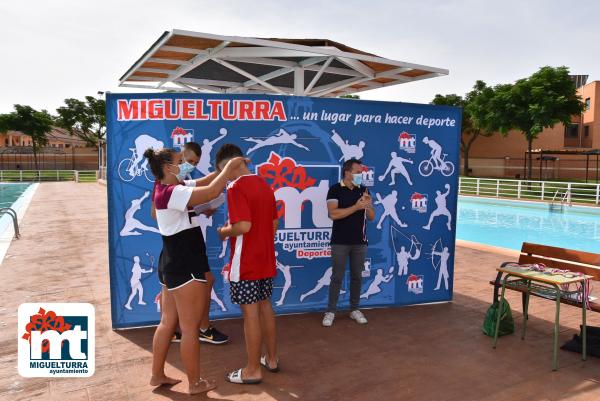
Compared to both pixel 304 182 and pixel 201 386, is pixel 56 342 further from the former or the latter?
pixel 304 182

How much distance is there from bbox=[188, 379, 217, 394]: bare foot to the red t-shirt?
803mm

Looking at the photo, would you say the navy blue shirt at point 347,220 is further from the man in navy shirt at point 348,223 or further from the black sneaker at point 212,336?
the black sneaker at point 212,336

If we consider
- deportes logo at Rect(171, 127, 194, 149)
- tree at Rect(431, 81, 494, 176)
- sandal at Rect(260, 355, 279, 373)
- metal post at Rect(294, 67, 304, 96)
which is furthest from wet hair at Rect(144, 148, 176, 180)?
tree at Rect(431, 81, 494, 176)

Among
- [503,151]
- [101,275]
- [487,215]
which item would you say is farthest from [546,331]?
[503,151]

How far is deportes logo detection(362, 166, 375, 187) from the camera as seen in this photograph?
5338 mm

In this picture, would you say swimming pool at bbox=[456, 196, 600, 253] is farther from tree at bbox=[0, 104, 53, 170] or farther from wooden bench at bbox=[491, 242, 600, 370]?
tree at bbox=[0, 104, 53, 170]

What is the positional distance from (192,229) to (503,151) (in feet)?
155

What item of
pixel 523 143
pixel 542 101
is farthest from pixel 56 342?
pixel 523 143

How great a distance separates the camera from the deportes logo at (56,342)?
12.6 feet

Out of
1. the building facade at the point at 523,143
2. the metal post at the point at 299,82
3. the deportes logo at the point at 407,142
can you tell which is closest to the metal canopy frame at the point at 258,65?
the metal post at the point at 299,82

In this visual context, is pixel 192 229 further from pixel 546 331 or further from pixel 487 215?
pixel 487 215

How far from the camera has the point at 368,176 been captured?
5352 millimetres

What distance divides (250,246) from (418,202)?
2.84 meters

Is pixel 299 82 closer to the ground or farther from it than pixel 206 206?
farther from it
